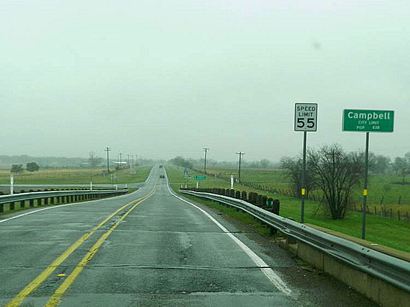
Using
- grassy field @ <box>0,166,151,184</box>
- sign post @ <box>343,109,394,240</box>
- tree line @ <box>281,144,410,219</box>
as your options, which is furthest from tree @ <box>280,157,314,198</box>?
sign post @ <box>343,109,394,240</box>

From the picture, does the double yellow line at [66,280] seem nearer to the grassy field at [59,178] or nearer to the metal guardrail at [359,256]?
the metal guardrail at [359,256]

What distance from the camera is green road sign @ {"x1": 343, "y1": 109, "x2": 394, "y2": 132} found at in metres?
13.1

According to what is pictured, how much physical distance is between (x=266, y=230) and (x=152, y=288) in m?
8.10

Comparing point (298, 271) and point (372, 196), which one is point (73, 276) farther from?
point (372, 196)

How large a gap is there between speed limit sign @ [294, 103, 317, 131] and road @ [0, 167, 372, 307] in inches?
133

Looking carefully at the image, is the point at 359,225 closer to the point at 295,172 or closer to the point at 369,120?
the point at 295,172

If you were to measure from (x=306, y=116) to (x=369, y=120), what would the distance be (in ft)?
5.61

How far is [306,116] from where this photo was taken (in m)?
Answer: 13.2

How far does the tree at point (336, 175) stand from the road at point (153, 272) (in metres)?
41.4

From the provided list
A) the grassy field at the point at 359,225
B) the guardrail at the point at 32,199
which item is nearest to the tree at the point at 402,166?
the grassy field at the point at 359,225

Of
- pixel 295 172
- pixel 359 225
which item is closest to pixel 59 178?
pixel 295 172

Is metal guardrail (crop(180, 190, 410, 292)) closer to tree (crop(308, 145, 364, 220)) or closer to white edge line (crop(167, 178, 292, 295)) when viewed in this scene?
white edge line (crop(167, 178, 292, 295))

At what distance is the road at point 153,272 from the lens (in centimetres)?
650

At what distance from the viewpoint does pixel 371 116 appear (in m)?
13.2
